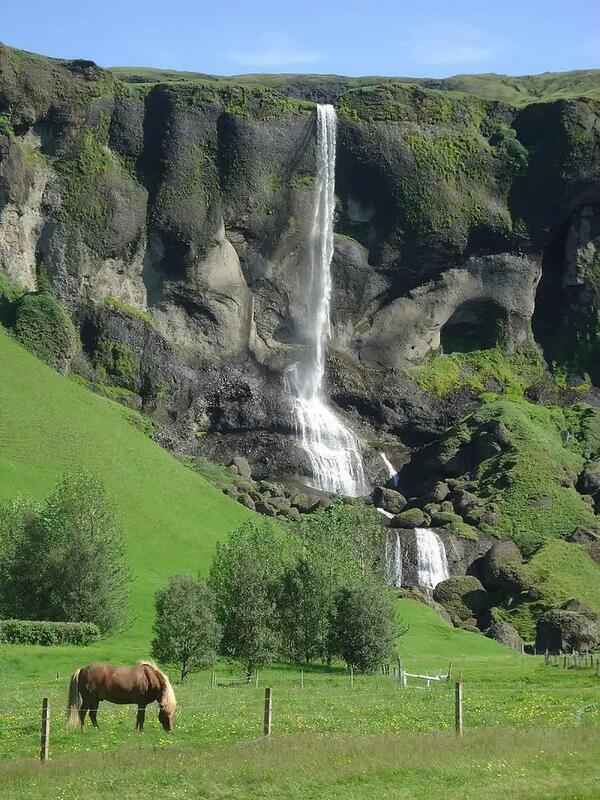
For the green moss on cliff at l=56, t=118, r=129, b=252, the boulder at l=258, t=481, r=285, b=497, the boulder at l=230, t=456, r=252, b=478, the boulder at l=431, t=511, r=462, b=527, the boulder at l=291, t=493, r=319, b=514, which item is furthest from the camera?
the green moss on cliff at l=56, t=118, r=129, b=252

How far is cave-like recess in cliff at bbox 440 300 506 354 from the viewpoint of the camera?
15575 centimetres

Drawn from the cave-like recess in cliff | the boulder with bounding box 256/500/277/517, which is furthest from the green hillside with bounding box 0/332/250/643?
the cave-like recess in cliff

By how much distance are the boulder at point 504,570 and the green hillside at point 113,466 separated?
20095 millimetres

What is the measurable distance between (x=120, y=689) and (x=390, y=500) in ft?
323

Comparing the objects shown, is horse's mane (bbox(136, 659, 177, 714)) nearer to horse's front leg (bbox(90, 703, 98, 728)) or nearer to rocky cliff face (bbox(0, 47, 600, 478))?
horse's front leg (bbox(90, 703, 98, 728))

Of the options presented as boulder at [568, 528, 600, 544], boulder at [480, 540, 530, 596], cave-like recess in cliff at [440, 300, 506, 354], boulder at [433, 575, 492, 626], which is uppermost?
cave-like recess in cliff at [440, 300, 506, 354]

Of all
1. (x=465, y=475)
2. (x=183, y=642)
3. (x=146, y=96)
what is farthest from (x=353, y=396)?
(x=183, y=642)

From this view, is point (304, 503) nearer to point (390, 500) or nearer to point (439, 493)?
point (390, 500)

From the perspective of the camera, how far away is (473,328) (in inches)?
6245

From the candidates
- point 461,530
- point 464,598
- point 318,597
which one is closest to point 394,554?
point 461,530

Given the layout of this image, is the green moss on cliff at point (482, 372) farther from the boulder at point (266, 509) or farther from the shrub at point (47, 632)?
the shrub at point (47, 632)

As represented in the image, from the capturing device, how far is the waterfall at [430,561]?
118125 millimetres

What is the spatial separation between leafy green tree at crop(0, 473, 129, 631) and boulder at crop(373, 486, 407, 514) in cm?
5974

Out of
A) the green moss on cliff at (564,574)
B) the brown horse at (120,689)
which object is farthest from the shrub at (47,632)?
the green moss on cliff at (564,574)
